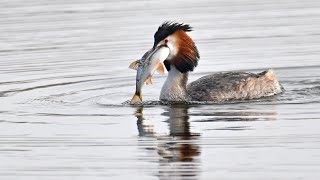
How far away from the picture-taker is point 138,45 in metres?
23.0

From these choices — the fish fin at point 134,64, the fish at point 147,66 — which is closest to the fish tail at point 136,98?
the fish at point 147,66

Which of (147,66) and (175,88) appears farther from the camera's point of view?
(175,88)

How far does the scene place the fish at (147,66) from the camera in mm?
16047

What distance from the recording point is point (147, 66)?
16203 mm

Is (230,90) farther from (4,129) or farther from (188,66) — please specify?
(4,129)

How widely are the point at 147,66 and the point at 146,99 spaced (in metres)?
1.19

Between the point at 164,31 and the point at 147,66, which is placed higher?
the point at 164,31

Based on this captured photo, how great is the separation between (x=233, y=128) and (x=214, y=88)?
9.16 ft

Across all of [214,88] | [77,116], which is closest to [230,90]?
[214,88]

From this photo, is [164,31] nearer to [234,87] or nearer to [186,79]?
[186,79]

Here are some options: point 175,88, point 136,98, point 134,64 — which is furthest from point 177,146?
point 175,88

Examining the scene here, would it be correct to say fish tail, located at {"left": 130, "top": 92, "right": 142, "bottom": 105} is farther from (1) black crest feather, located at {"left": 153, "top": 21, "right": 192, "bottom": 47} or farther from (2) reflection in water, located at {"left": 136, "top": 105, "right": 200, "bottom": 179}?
(1) black crest feather, located at {"left": 153, "top": 21, "right": 192, "bottom": 47}

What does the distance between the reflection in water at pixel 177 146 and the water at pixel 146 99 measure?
→ 1cm

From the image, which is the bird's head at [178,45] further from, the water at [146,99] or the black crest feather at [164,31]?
the water at [146,99]
